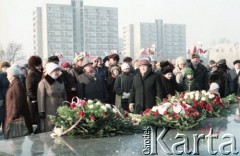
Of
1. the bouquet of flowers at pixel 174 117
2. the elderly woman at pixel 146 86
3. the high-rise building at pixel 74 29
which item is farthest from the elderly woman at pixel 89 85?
the high-rise building at pixel 74 29

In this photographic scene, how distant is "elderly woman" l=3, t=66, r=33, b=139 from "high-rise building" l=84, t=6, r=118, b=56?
79.9 m

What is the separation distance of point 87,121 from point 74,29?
85119mm

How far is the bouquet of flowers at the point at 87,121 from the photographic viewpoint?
14.0ft

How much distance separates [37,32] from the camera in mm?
79188

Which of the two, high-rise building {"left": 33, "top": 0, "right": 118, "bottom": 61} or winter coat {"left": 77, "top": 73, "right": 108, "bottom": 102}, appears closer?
winter coat {"left": 77, "top": 73, "right": 108, "bottom": 102}

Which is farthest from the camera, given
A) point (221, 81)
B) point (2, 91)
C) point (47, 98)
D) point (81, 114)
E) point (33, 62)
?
point (221, 81)

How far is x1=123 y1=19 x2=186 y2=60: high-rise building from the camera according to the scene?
88438 millimetres

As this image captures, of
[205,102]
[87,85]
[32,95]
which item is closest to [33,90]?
[32,95]

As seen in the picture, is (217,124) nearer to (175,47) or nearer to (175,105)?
(175,105)

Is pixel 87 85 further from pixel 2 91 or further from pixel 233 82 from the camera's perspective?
pixel 233 82

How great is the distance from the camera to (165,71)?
817cm

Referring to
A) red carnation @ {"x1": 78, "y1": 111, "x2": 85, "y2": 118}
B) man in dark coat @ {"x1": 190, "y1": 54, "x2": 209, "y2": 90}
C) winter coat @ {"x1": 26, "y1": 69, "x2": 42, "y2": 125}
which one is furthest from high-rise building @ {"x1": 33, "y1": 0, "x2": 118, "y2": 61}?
red carnation @ {"x1": 78, "y1": 111, "x2": 85, "y2": 118}

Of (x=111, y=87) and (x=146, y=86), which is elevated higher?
(x=146, y=86)

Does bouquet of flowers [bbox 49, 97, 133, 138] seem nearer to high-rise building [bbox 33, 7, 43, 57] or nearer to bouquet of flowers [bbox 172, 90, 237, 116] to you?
bouquet of flowers [bbox 172, 90, 237, 116]
